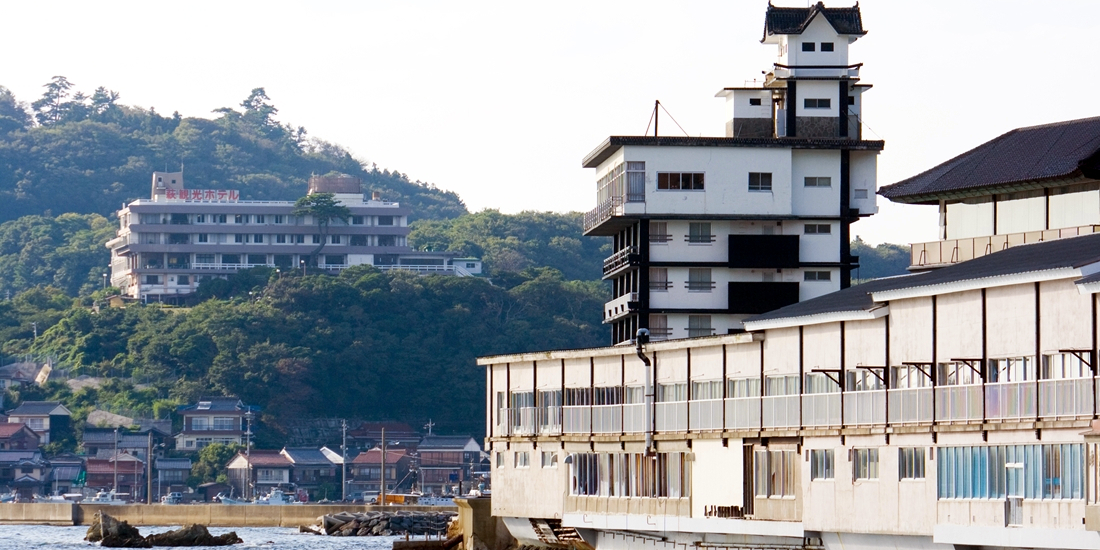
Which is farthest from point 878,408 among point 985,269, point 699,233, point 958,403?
point 699,233

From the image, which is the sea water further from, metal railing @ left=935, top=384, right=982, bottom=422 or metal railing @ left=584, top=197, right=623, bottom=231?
metal railing @ left=935, top=384, right=982, bottom=422

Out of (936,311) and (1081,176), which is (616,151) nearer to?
(1081,176)

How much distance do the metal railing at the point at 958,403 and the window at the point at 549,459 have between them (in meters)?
24.3

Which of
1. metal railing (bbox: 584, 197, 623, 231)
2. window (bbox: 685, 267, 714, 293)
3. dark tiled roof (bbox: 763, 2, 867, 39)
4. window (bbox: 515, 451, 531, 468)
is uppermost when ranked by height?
dark tiled roof (bbox: 763, 2, 867, 39)

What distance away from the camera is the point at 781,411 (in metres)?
57.6

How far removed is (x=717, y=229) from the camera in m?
92.3

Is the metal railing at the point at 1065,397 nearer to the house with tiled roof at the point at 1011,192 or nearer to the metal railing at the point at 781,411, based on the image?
the metal railing at the point at 781,411

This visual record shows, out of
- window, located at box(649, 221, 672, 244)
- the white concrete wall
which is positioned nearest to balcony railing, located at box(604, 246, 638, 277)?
window, located at box(649, 221, 672, 244)

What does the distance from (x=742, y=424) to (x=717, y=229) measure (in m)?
33.3

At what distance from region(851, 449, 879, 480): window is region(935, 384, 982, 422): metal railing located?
350 centimetres

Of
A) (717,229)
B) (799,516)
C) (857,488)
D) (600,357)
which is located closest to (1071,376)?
(857,488)

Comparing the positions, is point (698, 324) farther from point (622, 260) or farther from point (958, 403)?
point (958, 403)

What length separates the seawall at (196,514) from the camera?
146 metres

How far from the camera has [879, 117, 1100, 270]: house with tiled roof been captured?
2606 inches
